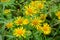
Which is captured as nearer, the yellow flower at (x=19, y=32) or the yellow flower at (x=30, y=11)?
the yellow flower at (x=19, y=32)

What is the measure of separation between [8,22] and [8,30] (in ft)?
0.31

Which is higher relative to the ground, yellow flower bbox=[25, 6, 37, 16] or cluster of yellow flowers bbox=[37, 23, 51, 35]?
yellow flower bbox=[25, 6, 37, 16]

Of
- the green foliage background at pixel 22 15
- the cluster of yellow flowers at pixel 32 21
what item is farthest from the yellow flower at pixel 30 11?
the green foliage background at pixel 22 15

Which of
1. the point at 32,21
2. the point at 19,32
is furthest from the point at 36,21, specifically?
the point at 19,32

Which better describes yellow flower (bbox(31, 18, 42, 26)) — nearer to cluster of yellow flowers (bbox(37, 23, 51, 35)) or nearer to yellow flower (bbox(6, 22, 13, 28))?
cluster of yellow flowers (bbox(37, 23, 51, 35))

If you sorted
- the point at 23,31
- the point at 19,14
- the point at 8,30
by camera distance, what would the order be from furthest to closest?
the point at 19,14, the point at 8,30, the point at 23,31

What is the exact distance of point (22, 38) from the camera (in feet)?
5.11

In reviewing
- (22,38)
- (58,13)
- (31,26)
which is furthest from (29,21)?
(58,13)

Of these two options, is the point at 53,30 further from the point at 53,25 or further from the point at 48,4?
the point at 48,4

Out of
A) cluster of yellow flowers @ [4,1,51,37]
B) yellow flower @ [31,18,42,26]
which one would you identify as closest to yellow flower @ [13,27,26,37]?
cluster of yellow flowers @ [4,1,51,37]

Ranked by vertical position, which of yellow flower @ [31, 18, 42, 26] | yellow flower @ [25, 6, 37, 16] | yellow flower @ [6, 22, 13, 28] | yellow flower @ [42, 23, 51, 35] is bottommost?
yellow flower @ [42, 23, 51, 35]

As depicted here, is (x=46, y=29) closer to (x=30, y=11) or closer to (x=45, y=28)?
(x=45, y=28)

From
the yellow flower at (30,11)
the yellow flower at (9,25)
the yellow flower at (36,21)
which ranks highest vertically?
the yellow flower at (30,11)

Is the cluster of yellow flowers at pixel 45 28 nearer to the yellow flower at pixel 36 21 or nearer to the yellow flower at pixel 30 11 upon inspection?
the yellow flower at pixel 36 21
